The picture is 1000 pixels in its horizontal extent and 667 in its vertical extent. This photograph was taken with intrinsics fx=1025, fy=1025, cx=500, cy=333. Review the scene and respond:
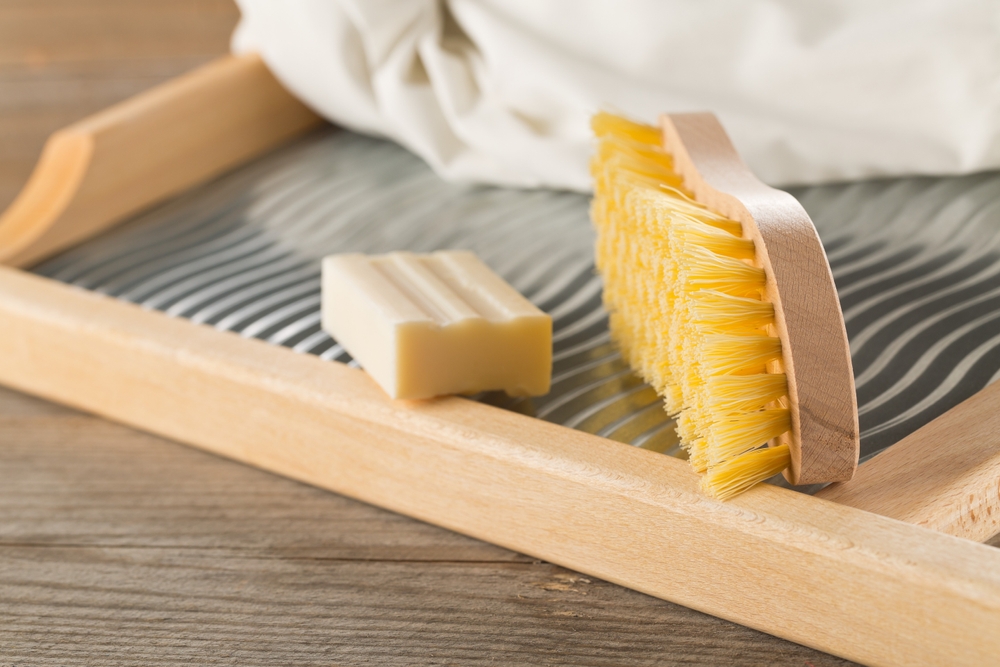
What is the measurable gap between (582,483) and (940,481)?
0.11 meters

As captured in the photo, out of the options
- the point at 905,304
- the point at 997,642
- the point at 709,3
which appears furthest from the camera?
the point at 709,3

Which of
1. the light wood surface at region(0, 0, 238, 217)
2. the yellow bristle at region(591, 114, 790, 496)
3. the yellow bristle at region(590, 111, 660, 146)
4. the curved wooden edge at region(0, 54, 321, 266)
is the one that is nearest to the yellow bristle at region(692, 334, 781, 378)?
the yellow bristle at region(591, 114, 790, 496)

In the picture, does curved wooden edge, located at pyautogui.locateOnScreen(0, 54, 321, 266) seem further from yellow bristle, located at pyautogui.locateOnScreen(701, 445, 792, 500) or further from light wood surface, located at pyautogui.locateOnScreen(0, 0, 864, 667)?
yellow bristle, located at pyautogui.locateOnScreen(701, 445, 792, 500)

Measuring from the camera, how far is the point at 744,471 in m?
0.31

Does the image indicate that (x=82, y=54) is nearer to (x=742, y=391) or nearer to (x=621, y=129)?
(x=621, y=129)

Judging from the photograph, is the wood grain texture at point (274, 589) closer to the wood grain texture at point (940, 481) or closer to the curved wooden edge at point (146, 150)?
the wood grain texture at point (940, 481)

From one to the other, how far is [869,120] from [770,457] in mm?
280

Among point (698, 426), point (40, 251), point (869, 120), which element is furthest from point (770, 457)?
point (40, 251)

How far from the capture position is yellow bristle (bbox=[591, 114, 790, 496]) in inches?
11.9

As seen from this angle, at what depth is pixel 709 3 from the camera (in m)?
0.54

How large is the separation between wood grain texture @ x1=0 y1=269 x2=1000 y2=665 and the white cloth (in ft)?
0.65

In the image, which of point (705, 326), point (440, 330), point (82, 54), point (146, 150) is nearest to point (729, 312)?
point (705, 326)

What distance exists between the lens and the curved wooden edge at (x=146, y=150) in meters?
0.59

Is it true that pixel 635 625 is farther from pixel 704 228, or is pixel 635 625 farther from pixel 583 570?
pixel 704 228
